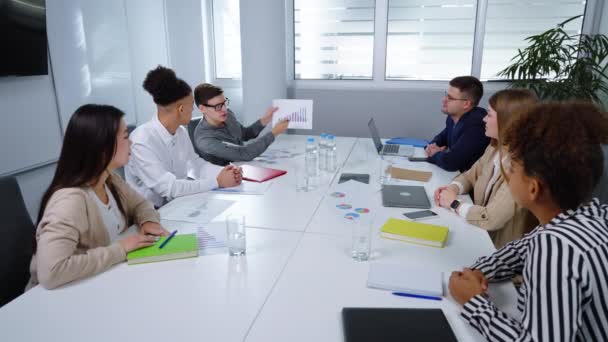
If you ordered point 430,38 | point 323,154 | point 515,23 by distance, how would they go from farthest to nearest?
point 430,38 < point 515,23 < point 323,154

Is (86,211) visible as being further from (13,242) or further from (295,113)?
(295,113)

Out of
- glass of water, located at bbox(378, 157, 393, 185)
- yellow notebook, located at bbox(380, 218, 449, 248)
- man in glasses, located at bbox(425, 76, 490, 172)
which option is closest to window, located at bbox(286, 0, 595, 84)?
man in glasses, located at bbox(425, 76, 490, 172)

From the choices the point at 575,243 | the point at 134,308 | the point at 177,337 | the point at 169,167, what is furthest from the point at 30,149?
the point at 575,243

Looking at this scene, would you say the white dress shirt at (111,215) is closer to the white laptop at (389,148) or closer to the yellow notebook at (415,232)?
the yellow notebook at (415,232)

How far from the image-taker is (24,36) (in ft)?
9.13

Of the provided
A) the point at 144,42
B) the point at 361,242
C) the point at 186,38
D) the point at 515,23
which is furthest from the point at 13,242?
the point at 515,23

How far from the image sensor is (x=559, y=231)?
0.84 m

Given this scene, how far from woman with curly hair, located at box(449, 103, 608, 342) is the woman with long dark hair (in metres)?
1.09

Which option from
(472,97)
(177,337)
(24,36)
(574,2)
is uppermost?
(574,2)

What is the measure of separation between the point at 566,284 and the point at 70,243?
4.21 ft

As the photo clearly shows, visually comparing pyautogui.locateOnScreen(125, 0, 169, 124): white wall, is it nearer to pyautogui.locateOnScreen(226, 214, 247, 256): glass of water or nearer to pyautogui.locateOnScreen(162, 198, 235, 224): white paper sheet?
pyautogui.locateOnScreen(162, 198, 235, 224): white paper sheet

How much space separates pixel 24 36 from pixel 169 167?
1.56 meters

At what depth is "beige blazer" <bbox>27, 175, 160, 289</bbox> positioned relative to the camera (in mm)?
1138

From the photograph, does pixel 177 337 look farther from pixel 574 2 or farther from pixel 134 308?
pixel 574 2
